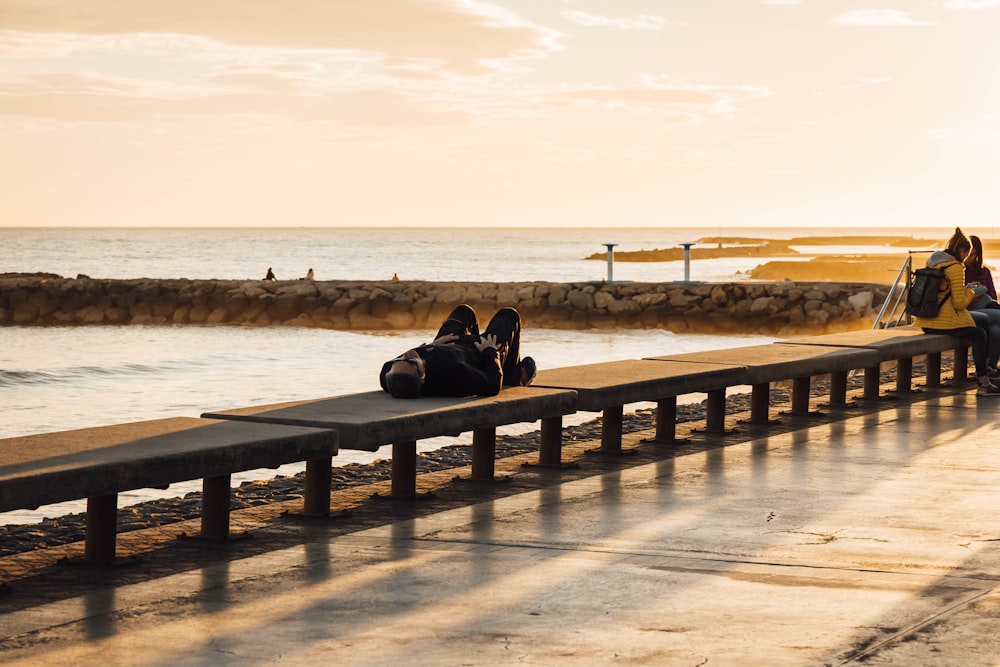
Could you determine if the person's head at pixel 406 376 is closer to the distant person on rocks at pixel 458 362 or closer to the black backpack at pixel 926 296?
the distant person on rocks at pixel 458 362

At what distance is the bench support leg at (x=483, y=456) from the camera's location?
7.79 metres

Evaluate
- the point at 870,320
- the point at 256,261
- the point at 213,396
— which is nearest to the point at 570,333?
the point at 870,320

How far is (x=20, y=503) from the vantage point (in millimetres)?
4953

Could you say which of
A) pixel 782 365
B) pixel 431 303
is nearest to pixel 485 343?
pixel 782 365

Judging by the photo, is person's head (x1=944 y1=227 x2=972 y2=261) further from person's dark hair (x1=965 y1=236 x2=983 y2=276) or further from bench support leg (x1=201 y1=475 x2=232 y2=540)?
bench support leg (x1=201 y1=475 x2=232 y2=540)

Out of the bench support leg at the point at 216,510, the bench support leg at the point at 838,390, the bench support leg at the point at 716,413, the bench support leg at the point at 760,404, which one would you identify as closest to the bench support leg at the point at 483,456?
the bench support leg at the point at 216,510

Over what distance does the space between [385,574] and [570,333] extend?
2820 cm

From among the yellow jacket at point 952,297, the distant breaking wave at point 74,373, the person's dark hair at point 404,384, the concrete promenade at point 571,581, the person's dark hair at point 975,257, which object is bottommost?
the distant breaking wave at point 74,373

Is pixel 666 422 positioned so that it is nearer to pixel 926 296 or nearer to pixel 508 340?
pixel 508 340

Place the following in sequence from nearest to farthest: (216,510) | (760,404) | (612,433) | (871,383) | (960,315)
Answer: (216,510) → (612,433) → (760,404) → (871,383) → (960,315)

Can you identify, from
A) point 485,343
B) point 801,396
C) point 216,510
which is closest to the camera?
point 216,510

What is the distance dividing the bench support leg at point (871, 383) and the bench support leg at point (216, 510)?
7.42 m

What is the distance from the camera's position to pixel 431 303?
37656mm

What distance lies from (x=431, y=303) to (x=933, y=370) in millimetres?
25293
